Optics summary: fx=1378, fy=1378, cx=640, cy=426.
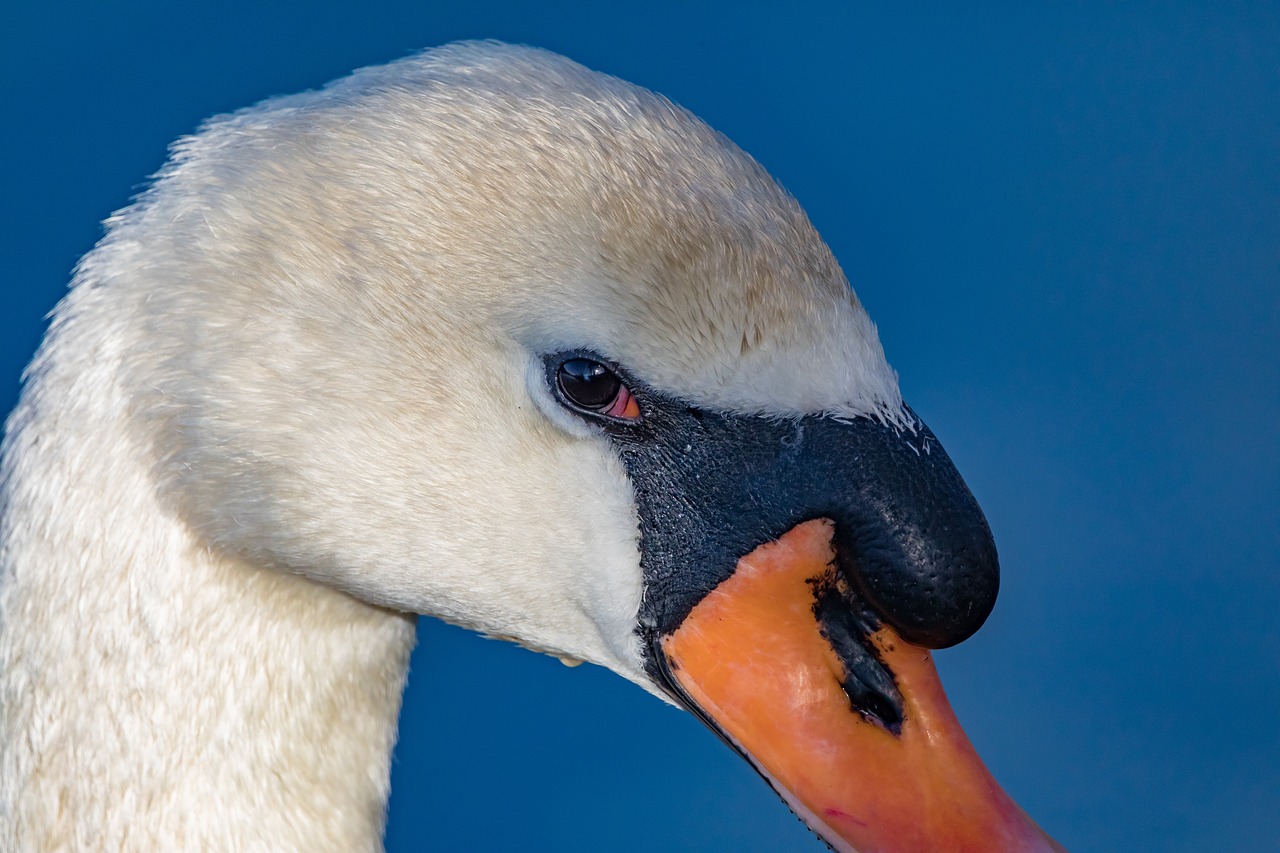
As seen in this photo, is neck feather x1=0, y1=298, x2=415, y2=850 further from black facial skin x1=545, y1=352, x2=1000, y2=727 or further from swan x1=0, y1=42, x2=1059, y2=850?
black facial skin x1=545, y1=352, x2=1000, y2=727

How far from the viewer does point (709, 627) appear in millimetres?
1012

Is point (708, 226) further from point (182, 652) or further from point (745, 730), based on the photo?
point (182, 652)

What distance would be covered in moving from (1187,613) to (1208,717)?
199mm

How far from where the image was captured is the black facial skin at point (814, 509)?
95 centimetres

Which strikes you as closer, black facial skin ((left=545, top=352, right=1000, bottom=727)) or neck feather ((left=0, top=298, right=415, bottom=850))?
black facial skin ((left=545, top=352, right=1000, bottom=727))

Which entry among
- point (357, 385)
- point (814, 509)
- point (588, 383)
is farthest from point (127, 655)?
point (814, 509)

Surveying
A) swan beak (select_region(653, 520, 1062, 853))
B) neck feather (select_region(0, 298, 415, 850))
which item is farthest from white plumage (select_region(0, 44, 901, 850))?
swan beak (select_region(653, 520, 1062, 853))

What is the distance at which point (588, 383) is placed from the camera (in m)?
1.00

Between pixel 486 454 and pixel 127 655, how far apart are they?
0.34m

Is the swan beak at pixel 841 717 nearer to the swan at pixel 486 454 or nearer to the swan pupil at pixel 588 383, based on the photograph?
the swan at pixel 486 454

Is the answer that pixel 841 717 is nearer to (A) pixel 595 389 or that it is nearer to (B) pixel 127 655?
(A) pixel 595 389

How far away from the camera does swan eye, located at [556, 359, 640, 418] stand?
99 cm

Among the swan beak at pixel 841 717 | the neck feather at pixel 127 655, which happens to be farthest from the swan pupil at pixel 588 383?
the neck feather at pixel 127 655

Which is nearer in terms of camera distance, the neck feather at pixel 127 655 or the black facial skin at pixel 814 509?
the black facial skin at pixel 814 509
